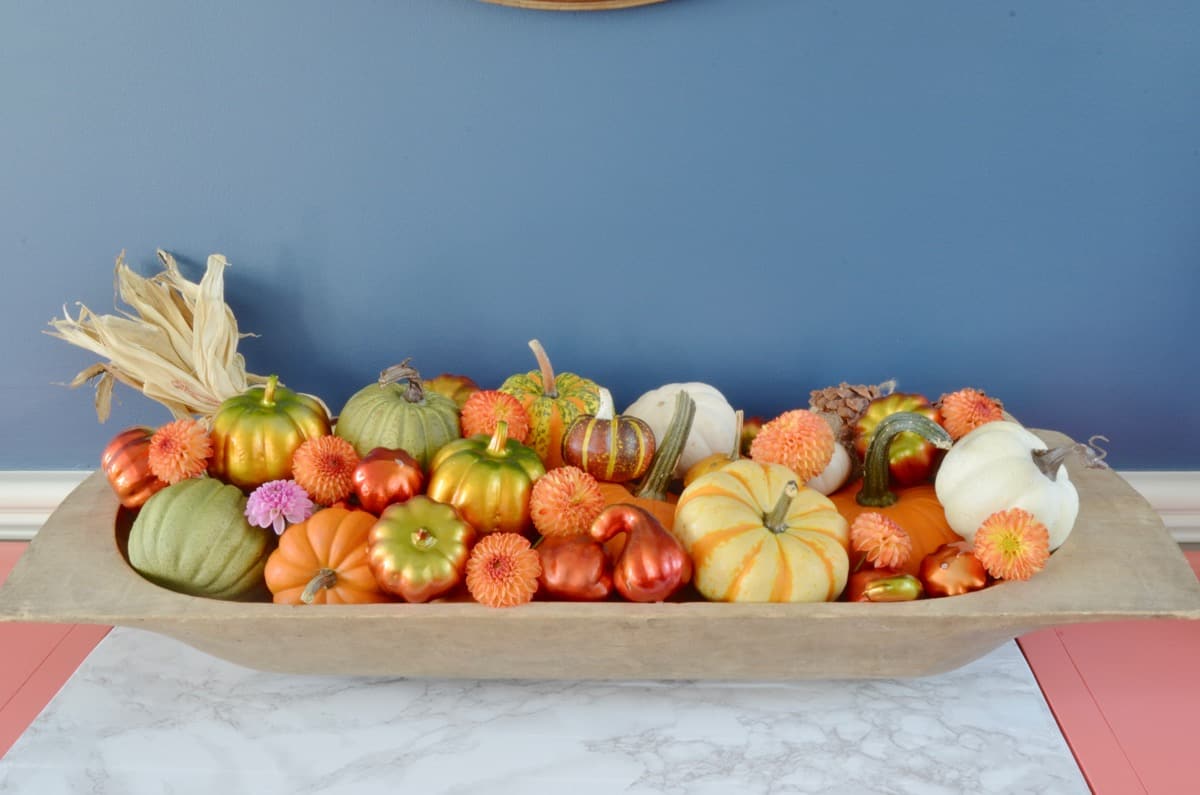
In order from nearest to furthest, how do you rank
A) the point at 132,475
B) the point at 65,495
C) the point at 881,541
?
1. the point at 881,541
2. the point at 132,475
3. the point at 65,495

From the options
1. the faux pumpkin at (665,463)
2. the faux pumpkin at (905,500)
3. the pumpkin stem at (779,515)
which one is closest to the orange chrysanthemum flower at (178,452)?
the faux pumpkin at (665,463)

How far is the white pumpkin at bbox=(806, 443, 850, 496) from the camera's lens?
127 centimetres

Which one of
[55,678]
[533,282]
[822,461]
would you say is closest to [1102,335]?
[822,461]

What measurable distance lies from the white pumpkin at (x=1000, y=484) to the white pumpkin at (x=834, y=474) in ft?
0.42

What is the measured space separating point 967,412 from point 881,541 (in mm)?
270

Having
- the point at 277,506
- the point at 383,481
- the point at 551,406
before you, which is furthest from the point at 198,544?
the point at 551,406

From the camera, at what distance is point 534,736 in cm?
102

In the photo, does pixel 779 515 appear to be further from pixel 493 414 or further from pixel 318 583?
pixel 318 583

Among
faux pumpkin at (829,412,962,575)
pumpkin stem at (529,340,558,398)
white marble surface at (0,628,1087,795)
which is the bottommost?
white marble surface at (0,628,1087,795)

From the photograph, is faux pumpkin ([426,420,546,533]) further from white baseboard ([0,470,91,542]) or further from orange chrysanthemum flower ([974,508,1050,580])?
white baseboard ([0,470,91,542])

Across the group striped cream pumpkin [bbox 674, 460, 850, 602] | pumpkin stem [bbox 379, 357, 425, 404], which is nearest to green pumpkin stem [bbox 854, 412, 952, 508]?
striped cream pumpkin [bbox 674, 460, 850, 602]

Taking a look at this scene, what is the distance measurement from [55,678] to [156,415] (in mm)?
435

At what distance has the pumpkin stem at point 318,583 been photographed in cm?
102

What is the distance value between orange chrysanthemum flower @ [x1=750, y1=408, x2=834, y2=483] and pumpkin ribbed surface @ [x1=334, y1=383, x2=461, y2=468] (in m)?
0.38
